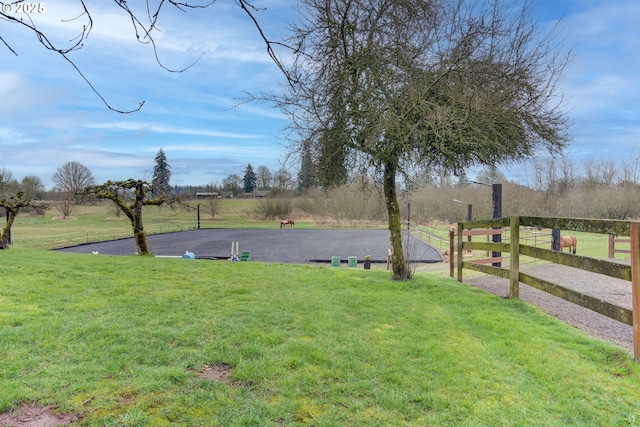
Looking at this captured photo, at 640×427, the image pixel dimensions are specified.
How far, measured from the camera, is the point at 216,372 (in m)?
2.71

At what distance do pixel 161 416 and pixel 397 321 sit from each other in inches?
110

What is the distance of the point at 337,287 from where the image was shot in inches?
243

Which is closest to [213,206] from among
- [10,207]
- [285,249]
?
[285,249]

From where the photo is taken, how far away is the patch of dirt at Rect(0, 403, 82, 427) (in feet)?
6.54

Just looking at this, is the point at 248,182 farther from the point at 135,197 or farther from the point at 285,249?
the point at 135,197

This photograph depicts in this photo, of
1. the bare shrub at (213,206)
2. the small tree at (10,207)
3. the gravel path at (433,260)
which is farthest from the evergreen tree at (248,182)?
the small tree at (10,207)

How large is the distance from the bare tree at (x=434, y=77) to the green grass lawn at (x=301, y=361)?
250 cm

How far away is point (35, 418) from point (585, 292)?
7929mm

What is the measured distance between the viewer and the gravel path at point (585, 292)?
14.6 feet

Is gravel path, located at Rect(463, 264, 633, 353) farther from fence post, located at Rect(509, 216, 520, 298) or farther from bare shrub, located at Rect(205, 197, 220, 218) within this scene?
bare shrub, located at Rect(205, 197, 220, 218)

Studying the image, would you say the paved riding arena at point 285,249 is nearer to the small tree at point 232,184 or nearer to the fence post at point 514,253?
the fence post at point 514,253

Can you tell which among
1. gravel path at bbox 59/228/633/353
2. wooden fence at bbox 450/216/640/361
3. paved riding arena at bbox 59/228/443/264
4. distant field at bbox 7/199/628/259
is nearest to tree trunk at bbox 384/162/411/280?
gravel path at bbox 59/228/633/353

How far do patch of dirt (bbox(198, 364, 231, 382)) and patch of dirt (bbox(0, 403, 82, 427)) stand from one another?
788mm

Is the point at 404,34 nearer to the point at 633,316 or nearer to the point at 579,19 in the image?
the point at 579,19
